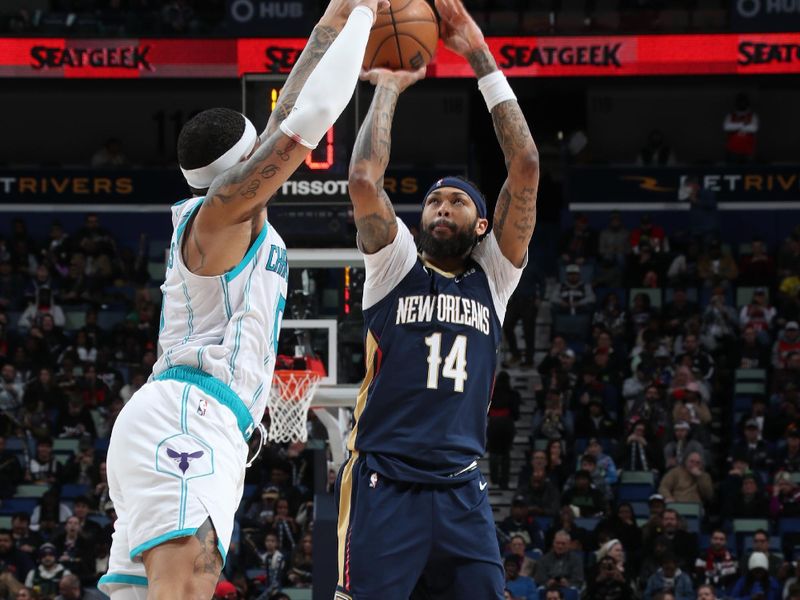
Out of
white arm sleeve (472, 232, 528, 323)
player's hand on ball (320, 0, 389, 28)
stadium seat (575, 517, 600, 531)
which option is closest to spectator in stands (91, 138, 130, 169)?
stadium seat (575, 517, 600, 531)

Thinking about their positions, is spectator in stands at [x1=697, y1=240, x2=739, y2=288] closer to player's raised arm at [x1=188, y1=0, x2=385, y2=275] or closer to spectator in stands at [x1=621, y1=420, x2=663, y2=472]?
spectator in stands at [x1=621, y1=420, x2=663, y2=472]

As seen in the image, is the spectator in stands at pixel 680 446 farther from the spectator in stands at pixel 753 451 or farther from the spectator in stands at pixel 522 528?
the spectator in stands at pixel 522 528

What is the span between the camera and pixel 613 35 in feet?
64.9

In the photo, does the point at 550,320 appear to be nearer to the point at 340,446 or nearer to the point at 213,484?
the point at 340,446

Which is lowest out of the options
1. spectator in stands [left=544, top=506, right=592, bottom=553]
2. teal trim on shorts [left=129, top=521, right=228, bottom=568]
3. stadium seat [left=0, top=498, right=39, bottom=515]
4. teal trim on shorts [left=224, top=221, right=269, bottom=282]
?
spectator in stands [left=544, top=506, right=592, bottom=553]

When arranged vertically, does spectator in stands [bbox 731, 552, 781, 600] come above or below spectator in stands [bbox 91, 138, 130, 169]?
below

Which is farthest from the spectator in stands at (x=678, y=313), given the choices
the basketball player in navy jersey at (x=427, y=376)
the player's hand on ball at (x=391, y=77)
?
the player's hand on ball at (x=391, y=77)

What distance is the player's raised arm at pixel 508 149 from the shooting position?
5.37 metres

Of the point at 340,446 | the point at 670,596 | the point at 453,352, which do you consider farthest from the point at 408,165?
the point at 453,352

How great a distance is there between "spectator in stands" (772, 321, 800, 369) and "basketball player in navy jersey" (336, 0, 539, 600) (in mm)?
12510

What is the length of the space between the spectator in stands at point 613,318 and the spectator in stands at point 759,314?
1.49 m

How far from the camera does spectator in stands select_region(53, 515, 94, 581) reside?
13656 millimetres

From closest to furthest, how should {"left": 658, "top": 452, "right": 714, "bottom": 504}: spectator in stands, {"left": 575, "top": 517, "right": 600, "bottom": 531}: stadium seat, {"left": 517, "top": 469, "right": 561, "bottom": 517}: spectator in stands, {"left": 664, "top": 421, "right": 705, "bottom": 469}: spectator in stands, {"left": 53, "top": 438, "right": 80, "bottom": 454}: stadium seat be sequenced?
{"left": 575, "top": 517, "right": 600, "bottom": 531}: stadium seat
{"left": 517, "top": 469, "right": 561, "bottom": 517}: spectator in stands
{"left": 658, "top": 452, "right": 714, "bottom": 504}: spectator in stands
{"left": 664, "top": 421, "right": 705, "bottom": 469}: spectator in stands
{"left": 53, "top": 438, "right": 80, "bottom": 454}: stadium seat

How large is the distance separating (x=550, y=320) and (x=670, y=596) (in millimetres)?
7727
